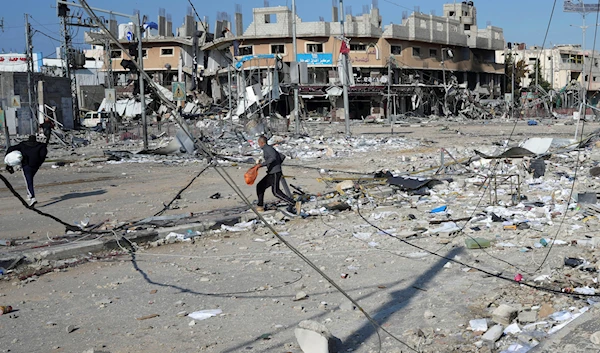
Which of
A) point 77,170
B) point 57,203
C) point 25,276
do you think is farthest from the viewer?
point 77,170

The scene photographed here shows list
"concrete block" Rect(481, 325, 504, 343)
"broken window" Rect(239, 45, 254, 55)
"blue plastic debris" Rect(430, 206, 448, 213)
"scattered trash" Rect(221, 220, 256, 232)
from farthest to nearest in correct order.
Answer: "broken window" Rect(239, 45, 254, 55) < "blue plastic debris" Rect(430, 206, 448, 213) < "scattered trash" Rect(221, 220, 256, 232) < "concrete block" Rect(481, 325, 504, 343)

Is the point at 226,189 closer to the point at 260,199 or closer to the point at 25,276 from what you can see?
the point at 260,199

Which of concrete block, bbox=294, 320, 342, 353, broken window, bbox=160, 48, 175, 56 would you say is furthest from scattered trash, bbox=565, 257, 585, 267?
broken window, bbox=160, 48, 175, 56

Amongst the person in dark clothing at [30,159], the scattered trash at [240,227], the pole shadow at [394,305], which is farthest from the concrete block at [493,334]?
the person in dark clothing at [30,159]

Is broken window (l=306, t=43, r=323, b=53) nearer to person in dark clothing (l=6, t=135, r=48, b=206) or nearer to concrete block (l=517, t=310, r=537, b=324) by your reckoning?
person in dark clothing (l=6, t=135, r=48, b=206)

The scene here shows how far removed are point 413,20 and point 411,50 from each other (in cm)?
293

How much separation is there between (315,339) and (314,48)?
61.5 metres

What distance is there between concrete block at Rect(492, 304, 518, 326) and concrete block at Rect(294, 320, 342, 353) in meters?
1.45

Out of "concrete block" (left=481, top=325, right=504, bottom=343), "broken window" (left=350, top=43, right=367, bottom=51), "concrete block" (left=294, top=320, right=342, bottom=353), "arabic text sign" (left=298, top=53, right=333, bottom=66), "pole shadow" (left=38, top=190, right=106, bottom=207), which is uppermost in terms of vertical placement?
"broken window" (left=350, top=43, right=367, bottom=51)

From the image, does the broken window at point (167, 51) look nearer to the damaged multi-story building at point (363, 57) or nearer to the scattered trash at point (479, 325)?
the damaged multi-story building at point (363, 57)

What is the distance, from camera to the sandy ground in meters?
5.76

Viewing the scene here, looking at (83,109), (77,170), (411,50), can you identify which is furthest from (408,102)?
(77,170)

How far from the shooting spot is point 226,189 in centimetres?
1530

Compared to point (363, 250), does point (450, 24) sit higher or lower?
higher
